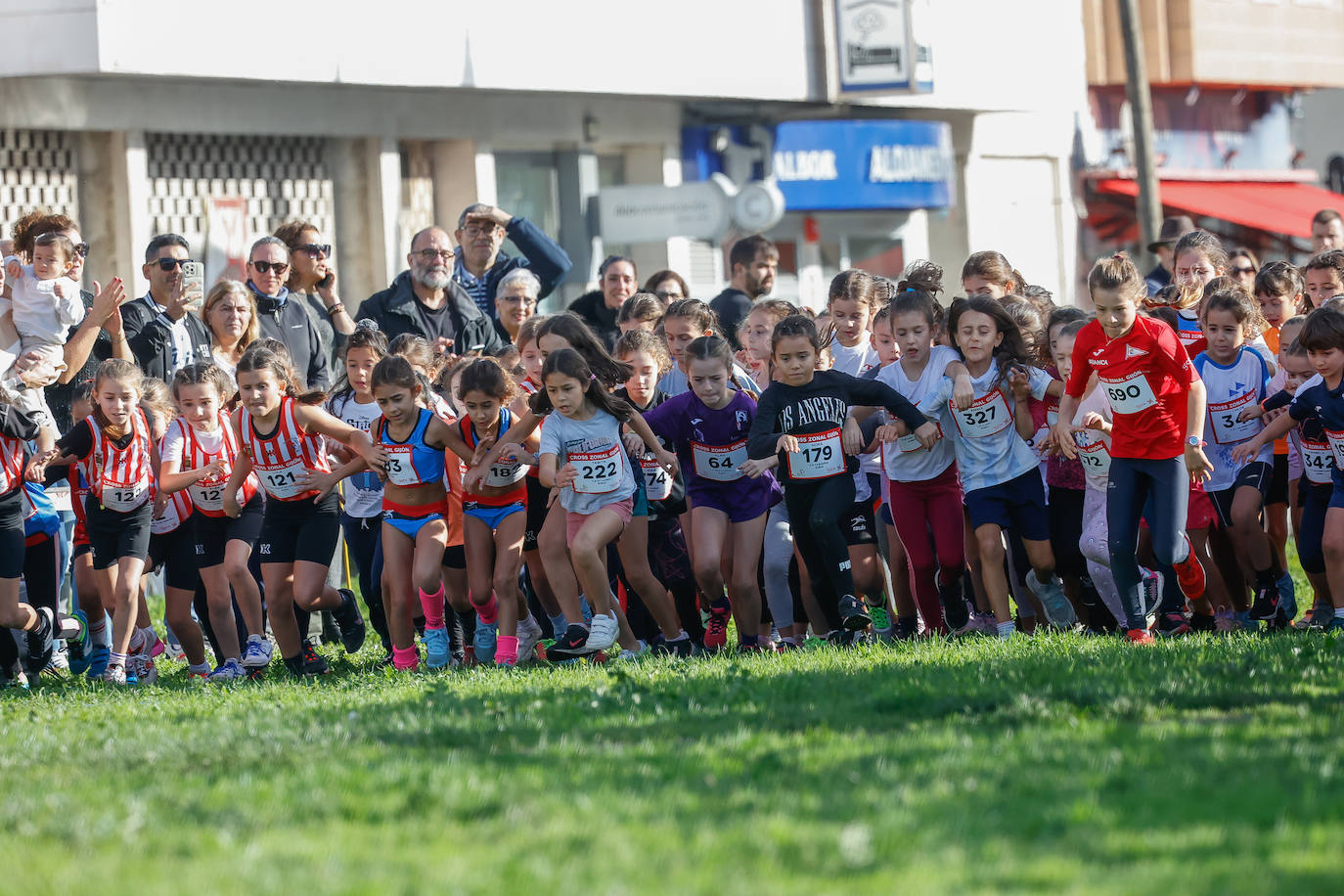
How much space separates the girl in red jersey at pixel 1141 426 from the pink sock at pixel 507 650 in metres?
3.00

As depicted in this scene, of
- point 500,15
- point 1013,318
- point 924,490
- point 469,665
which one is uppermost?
point 500,15

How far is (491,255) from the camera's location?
522 inches

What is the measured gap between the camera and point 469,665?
10.2 metres

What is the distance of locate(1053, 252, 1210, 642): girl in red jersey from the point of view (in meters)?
9.22

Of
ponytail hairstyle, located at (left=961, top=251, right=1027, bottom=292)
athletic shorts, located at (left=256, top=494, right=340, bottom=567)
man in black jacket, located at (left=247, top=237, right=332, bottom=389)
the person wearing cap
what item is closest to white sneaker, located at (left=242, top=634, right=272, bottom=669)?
athletic shorts, located at (left=256, top=494, right=340, bottom=567)

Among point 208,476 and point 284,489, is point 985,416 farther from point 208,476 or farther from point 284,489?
point 208,476

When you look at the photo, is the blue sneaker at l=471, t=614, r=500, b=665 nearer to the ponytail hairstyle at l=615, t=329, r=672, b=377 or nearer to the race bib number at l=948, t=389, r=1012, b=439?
the ponytail hairstyle at l=615, t=329, r=672, b=377

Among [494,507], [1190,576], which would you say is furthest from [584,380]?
[1190,576]

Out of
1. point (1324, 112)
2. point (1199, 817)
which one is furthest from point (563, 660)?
point (1324, 112)

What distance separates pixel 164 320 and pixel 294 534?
79.4 inches

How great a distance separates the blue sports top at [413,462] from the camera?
997 centimetres

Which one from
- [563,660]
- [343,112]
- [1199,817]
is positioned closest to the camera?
[1199,817]

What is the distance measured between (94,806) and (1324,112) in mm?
35246

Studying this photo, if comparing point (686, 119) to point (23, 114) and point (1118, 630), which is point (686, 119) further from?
point (1118, 630)
